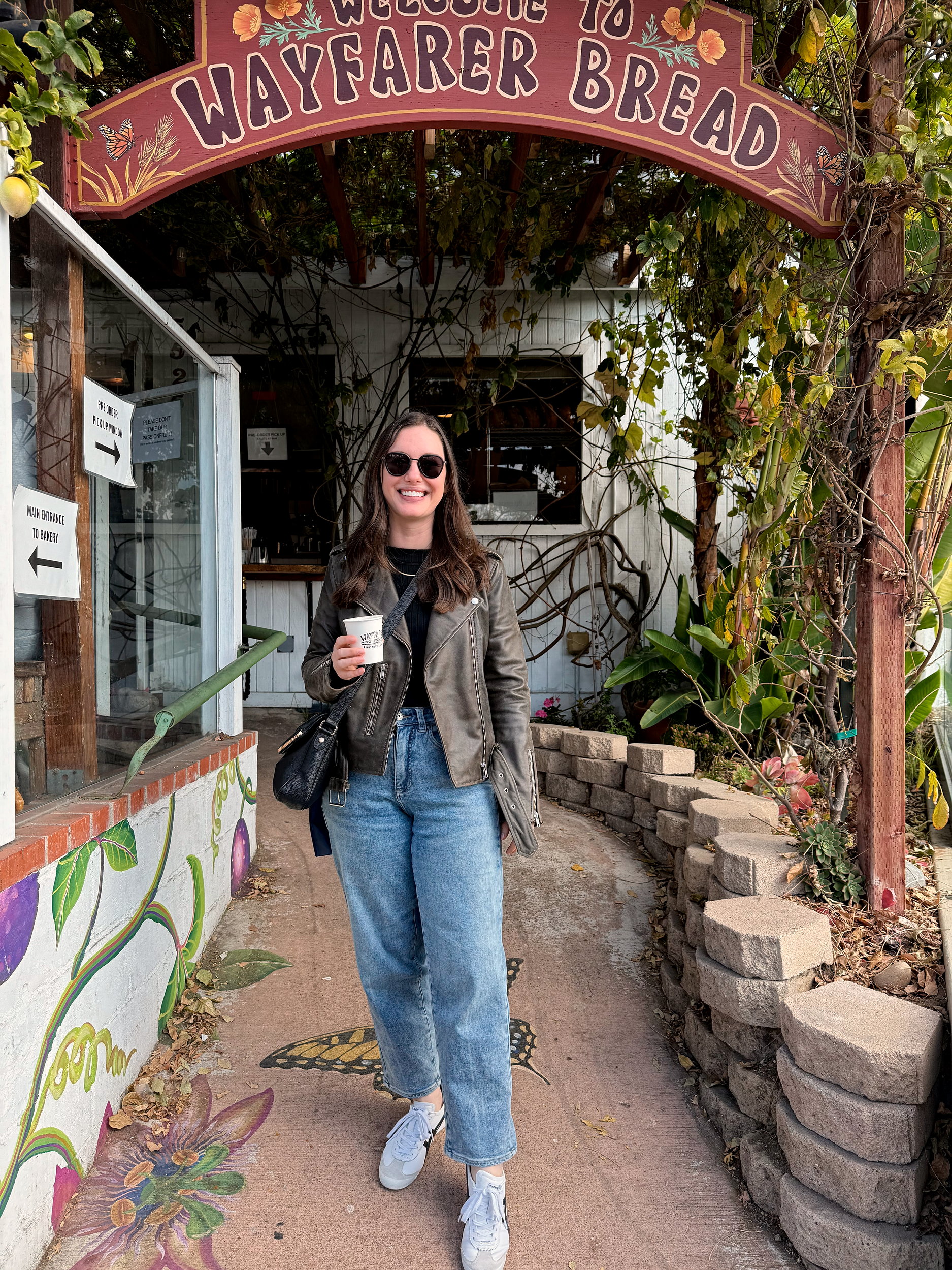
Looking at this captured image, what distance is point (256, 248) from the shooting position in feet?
19.1

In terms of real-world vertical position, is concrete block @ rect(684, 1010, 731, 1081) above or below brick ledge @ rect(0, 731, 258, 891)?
below

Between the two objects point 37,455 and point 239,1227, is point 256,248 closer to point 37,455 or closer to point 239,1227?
point 37,455

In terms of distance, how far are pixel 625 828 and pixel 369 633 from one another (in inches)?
130

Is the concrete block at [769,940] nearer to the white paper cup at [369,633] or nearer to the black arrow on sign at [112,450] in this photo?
the white paper cup at [369,633]

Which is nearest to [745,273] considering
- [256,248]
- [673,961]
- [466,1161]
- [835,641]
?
[835,641]

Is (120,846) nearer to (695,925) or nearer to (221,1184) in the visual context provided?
(221,1184)

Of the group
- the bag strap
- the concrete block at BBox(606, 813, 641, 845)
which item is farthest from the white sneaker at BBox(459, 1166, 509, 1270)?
Result: the concrete block at BBox(606, 813, 641, 845)

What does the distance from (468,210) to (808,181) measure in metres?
3.05

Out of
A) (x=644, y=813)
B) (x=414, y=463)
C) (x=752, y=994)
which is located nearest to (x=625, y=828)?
(x=644, y=813)

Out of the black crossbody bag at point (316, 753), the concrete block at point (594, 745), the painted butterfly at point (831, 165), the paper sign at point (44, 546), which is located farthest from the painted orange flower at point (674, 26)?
the concrete block at point (594, 745)

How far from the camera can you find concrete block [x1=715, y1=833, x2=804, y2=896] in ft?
9.02

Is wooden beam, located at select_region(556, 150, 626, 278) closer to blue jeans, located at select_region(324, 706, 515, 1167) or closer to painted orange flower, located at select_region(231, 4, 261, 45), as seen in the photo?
painted orange flower, located at select_region(231, 4, 261, 45)

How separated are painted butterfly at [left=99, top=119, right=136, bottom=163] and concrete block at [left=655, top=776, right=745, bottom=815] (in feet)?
9.74

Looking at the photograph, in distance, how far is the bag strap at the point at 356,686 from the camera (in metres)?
1.98
